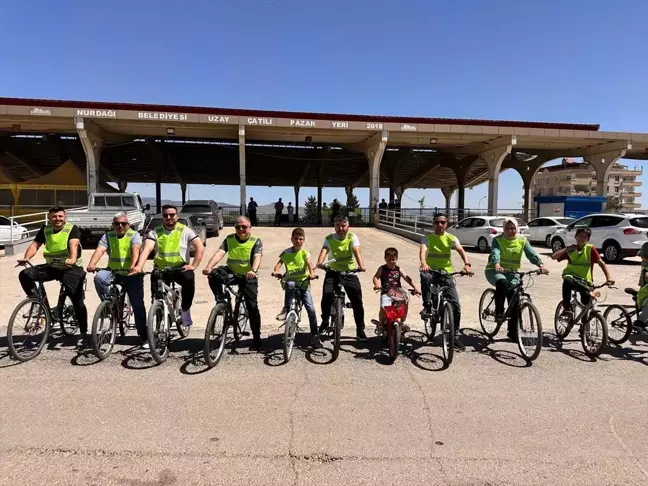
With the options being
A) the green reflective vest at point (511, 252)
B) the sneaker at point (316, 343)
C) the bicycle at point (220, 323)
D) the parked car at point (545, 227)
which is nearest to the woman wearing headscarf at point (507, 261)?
the green reflective vest at point (511, 252)

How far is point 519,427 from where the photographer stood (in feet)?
11.4

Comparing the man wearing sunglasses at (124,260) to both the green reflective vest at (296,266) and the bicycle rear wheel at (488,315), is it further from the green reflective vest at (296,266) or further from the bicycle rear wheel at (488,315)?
the bicycle rear wheel at (488,315)

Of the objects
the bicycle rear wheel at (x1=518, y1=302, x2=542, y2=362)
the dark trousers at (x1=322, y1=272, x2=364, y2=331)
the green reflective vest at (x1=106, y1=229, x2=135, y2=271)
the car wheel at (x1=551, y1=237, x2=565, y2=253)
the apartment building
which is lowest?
the bicycle rear wheel at (x1=518, y1=302, x2=542, y2=362)

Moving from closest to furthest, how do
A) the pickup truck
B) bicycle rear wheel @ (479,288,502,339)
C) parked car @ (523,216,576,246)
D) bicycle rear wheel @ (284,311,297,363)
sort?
bicycle rear wheel @ (284,311,297,363)
bicycle rear wheel @ (479,288,502,339)
the pickup truck
parked car @ (523,216,576,246)

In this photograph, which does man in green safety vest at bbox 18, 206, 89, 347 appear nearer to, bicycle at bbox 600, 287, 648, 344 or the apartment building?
bicycle at bbox 600, 287, 648, 344

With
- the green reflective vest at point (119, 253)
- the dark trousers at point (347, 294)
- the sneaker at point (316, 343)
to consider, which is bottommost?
the sneaker at point (316, 343)

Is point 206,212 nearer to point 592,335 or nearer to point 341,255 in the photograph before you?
point 341,255

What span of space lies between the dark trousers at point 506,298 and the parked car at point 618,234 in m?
9.62

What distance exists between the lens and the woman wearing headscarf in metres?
5.55

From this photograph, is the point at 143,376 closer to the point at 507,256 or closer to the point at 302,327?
the point at 302,327

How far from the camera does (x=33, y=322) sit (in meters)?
5.12

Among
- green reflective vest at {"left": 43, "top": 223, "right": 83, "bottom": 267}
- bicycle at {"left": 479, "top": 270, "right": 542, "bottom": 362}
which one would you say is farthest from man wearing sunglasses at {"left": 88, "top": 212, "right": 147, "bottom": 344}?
bicycle at {"left": 479, "top": 270, "right": 542, "bottom": 362}

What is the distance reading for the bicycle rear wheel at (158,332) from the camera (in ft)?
15.3

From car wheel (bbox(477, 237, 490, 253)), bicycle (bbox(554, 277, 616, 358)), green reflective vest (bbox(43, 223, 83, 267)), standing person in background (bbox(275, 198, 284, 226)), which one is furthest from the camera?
standing person in background (bbox(275, 198, 284, 226))
